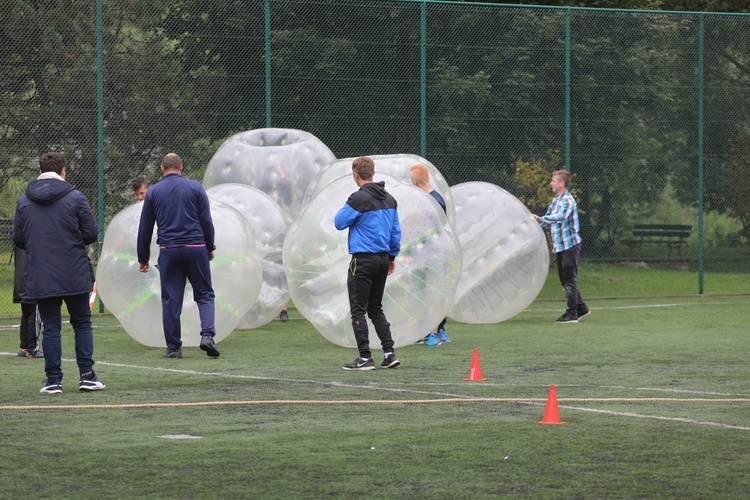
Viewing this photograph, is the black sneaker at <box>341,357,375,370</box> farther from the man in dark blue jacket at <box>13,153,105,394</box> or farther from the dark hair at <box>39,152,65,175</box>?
the dark hair at <box>39,152,65,175</box>

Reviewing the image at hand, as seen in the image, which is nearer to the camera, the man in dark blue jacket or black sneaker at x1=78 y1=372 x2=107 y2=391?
the man in dark blue jacket

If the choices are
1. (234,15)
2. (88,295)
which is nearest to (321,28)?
(234,15)

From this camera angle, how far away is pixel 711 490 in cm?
620

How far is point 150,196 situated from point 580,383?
4.49 m

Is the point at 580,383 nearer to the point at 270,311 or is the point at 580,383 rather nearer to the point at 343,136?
the point at 270,311

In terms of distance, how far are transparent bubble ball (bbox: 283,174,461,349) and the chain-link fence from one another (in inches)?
202

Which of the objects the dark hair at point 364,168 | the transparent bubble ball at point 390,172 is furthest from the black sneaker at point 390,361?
the transparent bubble ball at point 390,172

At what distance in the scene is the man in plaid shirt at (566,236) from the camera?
16078mm

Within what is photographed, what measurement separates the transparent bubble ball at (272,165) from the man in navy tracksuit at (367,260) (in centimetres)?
483

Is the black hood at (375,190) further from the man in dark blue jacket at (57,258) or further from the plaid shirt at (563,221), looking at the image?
the plaid shirt at (563,221)

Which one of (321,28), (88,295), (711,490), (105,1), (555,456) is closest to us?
(711,490)

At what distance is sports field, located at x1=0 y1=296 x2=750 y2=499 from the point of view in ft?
20.9

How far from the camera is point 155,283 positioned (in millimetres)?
12672

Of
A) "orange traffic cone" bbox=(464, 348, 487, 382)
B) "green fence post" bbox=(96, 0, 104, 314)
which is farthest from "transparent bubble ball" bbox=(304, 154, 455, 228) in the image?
"orange traffic cone" bbox=(464, 348, 487, 382)
